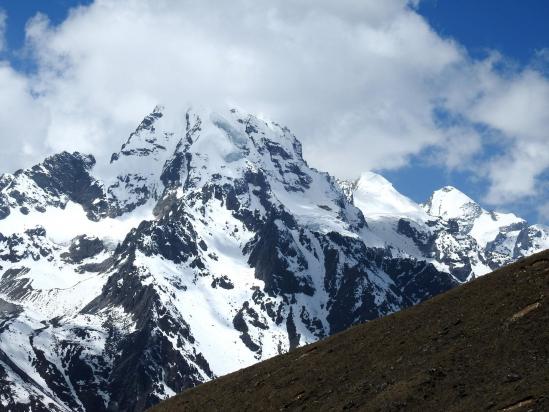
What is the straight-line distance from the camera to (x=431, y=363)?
234 ft

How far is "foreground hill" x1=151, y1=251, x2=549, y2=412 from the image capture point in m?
63.3

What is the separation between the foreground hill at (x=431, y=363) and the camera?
208 feet

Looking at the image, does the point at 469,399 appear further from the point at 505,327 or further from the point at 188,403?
the point at 188,403

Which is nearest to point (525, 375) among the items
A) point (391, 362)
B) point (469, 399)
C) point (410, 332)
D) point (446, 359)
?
point (469, 399)

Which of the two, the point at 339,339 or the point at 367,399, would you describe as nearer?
the point at 367,399

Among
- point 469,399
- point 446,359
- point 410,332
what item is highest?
point 410,332

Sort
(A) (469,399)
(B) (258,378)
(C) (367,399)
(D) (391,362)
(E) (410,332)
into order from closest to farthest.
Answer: (A) (469,399) → (C) (367,399) → (D) (391,362) → (E) (410,332) → (B) (258,378)

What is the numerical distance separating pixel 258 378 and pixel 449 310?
19.6m

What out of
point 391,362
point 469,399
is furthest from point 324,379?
point 469,399

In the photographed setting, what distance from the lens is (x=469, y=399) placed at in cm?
6175

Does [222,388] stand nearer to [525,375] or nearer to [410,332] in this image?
[410,332]

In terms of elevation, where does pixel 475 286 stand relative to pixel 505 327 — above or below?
above

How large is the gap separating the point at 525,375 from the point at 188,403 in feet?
134

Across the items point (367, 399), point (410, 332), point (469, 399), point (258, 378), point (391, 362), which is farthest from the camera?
point (258, 378)
